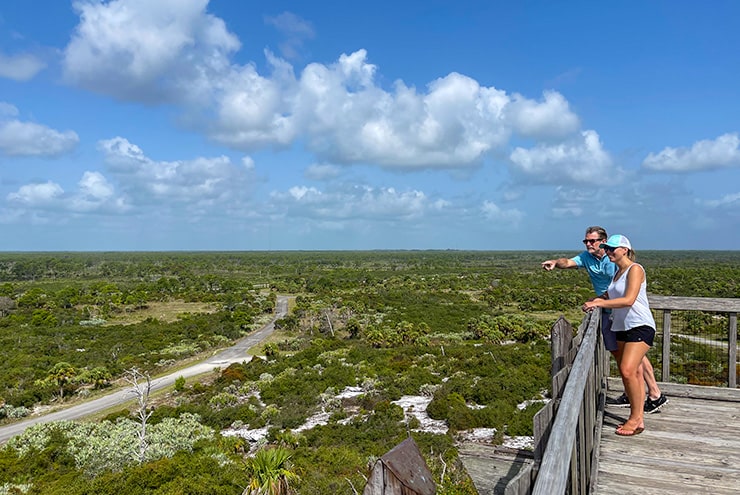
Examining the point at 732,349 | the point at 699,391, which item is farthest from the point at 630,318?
the point at 699,391

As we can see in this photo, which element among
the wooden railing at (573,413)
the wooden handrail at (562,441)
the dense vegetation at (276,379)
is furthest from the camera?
the dense vegetation at (276,379)

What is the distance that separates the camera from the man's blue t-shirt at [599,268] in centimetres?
435

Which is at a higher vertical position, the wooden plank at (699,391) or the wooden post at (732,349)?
the wooden post at (732,349)

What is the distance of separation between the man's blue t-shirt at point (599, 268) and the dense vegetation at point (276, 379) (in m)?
7.46

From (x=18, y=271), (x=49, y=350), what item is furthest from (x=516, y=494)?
(x=18, y=271)

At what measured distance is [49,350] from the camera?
3822 centimetres

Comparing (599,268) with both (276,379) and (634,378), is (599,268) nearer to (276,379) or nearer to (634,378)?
(634,378)

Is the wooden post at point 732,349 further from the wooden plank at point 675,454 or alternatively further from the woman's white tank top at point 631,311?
the woman's white tank top at point 631,311

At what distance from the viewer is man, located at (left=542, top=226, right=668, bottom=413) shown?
4.16m

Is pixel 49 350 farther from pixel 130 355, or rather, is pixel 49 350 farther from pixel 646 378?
pixel 646 378

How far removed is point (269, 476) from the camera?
11.9 meters

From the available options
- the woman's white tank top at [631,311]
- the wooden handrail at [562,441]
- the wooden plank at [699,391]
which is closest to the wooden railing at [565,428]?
the wooden handrail at [562,441]

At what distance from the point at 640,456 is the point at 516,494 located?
254 cm

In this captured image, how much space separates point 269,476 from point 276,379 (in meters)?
15.6
